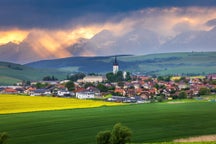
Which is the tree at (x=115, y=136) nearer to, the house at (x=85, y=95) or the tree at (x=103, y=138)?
the tree at (x=103, y=138)

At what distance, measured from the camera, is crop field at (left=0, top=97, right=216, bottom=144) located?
5322 centimetres

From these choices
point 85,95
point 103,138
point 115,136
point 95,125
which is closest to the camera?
point 115,136

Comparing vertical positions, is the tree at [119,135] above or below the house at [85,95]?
below

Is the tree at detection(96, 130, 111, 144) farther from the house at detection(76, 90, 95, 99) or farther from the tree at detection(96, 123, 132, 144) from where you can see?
the house at detection(76, 90, 95, 99)

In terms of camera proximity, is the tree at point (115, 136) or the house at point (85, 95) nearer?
the tree at point (115, 136)

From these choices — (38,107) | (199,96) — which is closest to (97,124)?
(38,107)

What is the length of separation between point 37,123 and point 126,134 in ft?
75.5

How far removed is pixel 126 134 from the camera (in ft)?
151

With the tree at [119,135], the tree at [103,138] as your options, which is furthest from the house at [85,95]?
the tree at [119,135]

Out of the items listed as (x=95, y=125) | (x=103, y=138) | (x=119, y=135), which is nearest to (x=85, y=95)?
(x=95, y=125)

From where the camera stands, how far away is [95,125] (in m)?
64.8

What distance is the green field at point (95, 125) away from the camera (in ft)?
175

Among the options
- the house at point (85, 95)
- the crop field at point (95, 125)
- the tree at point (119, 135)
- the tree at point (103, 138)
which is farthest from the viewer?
the house at point (85, 95)

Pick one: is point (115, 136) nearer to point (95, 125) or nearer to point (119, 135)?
point (119, 135)
